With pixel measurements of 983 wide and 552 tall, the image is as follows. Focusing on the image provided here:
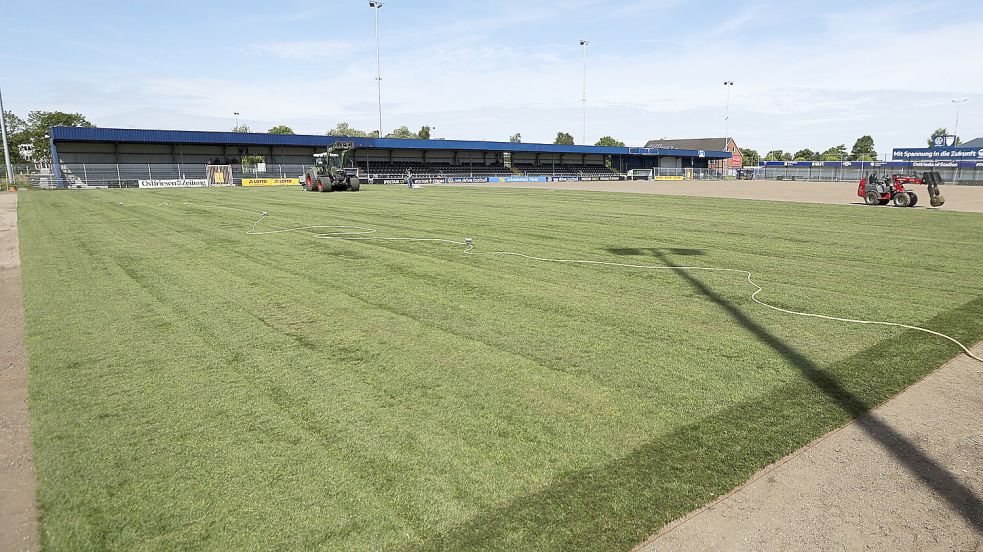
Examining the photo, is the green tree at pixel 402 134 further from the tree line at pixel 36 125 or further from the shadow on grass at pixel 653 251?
the shadow on grass at pixel 653 251

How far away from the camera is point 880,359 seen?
4.86 m

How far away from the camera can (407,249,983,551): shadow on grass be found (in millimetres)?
2639

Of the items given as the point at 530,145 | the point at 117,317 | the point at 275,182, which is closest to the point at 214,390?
the point at 117,317

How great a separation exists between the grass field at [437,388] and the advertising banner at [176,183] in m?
44.6

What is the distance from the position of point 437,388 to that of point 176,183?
5395cm

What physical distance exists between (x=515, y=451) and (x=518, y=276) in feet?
17.0

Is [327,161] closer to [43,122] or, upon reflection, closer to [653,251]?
[653,251]

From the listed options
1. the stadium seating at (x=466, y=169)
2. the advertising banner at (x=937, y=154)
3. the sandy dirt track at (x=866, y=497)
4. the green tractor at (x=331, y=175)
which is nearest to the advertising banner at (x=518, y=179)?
the stadium seating at (x=466, y=169)

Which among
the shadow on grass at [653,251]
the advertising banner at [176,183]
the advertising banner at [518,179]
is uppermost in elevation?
the advertising banner at [518,179]

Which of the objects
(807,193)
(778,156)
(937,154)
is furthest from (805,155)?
(807,193)

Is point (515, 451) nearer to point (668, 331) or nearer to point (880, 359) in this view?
point (668, 331)

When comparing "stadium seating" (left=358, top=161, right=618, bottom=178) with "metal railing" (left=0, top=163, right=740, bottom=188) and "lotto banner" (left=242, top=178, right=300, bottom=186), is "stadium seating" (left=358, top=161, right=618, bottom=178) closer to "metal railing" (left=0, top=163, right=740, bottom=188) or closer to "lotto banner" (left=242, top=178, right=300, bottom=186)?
"metal railing" (left=0, top=163, right=740, bottom=188)

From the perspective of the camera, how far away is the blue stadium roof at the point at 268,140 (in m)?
49.0

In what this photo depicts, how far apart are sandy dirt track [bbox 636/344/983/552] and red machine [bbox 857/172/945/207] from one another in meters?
22.5
